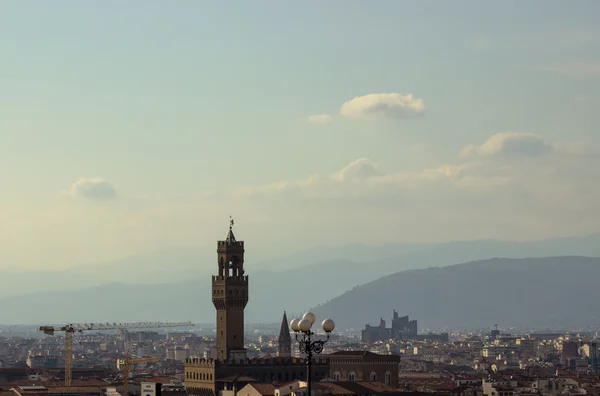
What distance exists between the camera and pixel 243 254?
12662cm

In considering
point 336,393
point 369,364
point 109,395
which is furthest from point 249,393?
point 369,364

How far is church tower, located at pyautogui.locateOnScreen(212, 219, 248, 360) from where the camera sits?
4862 inches

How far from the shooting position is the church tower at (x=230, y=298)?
123500 mm

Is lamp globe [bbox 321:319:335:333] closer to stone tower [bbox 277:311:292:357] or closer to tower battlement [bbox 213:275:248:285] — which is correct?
tower battlement [bbox 213:275:248:285]

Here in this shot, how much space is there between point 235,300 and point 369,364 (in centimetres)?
1663

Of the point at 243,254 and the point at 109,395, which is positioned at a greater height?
the point at 243,254

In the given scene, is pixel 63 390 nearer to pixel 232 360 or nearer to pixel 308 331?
pixel 232 360

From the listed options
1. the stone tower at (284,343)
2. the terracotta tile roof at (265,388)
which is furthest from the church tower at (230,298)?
the stone tower at (284,343)

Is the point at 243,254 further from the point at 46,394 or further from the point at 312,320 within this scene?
the point at 312,320

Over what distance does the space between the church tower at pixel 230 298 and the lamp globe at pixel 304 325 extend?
8004cm

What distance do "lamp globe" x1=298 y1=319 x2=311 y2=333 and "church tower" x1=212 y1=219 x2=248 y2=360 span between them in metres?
80.0

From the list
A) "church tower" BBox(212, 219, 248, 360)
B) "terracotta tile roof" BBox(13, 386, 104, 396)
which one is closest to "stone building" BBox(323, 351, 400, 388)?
"church tower" BBox(212, 219, 248, 360)

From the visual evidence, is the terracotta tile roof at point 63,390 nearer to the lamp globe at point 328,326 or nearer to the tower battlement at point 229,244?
the tower battlement at point 229,244

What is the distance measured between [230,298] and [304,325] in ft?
268
